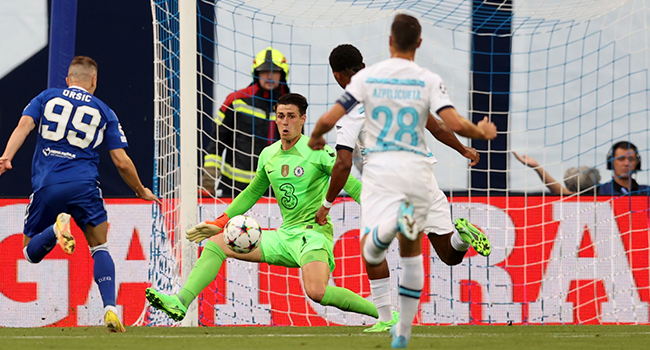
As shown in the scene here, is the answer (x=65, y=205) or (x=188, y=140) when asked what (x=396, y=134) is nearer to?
(x=65, y=205)

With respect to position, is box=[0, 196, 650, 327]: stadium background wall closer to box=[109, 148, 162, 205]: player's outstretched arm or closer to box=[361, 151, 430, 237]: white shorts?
box=[109, 148, 162, 205]: player's outstretched arm

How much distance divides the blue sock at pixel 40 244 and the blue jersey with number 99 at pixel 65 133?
33cm

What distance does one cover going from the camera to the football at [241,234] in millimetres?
6496

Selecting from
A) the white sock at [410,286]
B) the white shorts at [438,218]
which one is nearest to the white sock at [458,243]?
the white shorts at [438,218]

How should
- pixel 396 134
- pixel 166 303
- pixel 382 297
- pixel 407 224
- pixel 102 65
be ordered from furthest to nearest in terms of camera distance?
1. pixel 102 65
2. pixel 382 297
3. pixel 166 303
4. pixel 396 134
5. pixel 407 224

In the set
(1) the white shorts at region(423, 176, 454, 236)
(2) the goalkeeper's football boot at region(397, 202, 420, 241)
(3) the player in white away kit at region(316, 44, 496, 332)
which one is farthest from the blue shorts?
(2) the goalkeeper's football boot at region(397, 202, 420, 241)

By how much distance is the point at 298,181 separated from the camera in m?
6.90

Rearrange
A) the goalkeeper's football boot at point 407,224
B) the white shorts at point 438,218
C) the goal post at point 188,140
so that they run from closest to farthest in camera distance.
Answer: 1. the goalkeeper's football boot at point 407,224
2. the white shorts at point 438,218
3. the goal post at point 188,140

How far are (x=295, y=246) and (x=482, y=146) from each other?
10.7 feet

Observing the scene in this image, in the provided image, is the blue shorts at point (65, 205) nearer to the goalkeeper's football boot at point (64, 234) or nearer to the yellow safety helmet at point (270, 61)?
the goalkeeper's football boot at point (64, 234)

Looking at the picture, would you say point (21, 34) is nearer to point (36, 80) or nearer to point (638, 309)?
point (36, 80)

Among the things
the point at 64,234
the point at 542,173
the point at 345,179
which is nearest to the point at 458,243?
the point at 345,179

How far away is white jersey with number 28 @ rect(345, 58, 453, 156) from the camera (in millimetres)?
4977

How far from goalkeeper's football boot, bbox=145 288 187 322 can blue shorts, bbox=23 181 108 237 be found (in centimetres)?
74
